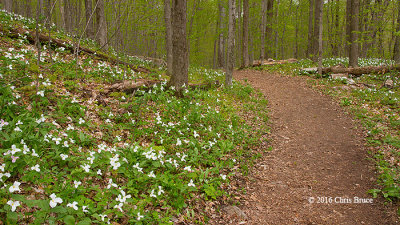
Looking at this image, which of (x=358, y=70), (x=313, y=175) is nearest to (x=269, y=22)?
(x=358, y=70)

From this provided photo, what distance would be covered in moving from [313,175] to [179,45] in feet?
17.2

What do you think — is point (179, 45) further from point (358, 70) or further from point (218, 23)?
point (218, 23)

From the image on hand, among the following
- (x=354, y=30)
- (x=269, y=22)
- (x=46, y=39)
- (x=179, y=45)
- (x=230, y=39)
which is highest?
(x=269, y=22)

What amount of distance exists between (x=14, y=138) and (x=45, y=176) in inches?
30.5

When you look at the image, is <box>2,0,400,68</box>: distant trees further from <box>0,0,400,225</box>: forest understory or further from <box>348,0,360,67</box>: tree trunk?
<box>0,0,400,225</box>: forest understory

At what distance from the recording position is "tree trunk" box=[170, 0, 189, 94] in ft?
23.4

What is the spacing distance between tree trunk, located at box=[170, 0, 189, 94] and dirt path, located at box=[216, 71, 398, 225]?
3.49 meters

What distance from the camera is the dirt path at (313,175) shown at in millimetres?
3896

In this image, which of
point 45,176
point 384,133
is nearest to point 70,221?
point 45,176

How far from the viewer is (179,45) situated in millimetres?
7285

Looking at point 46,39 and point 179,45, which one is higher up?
point 46,39

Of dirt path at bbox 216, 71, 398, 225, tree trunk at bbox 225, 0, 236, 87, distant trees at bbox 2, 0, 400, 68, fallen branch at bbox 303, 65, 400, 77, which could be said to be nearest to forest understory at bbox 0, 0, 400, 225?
dirt path at bbox 216, 71, 398, 225

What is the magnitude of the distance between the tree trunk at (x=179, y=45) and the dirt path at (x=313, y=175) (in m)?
3.49

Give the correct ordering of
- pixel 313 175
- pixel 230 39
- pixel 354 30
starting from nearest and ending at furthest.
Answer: pixel 313 175 → pixel 230 39 → pixel 354 30
